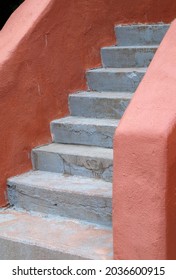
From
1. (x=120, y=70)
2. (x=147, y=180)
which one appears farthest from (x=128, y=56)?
(x=147, y=180)

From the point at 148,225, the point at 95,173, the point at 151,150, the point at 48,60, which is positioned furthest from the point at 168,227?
the point at 48,60

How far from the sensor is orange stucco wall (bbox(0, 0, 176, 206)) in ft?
14.8

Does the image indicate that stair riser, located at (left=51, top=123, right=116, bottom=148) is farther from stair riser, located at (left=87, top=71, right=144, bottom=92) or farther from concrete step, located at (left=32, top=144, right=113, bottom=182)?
stair riser, located at (left=87, top=71, right=144, bottom=92)

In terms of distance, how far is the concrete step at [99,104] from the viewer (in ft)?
15.5

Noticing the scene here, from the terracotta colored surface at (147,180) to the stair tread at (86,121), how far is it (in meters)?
1.22

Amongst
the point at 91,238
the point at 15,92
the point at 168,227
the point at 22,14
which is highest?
the point at 22,14

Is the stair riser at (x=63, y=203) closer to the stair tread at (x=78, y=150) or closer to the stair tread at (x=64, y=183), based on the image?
the stair tread at (x=64, y=183)

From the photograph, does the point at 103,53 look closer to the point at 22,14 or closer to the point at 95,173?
the point at 22,14

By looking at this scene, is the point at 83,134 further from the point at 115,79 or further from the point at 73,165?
the point at 115,79

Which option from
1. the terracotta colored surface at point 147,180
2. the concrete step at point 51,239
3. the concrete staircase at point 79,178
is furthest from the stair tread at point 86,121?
the terracotta colored surface at point 147,180

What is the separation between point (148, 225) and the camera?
3154 millimetres

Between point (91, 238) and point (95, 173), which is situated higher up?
point (95, 173)

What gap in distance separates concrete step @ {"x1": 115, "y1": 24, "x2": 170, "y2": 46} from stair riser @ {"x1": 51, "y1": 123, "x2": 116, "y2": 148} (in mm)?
1320
